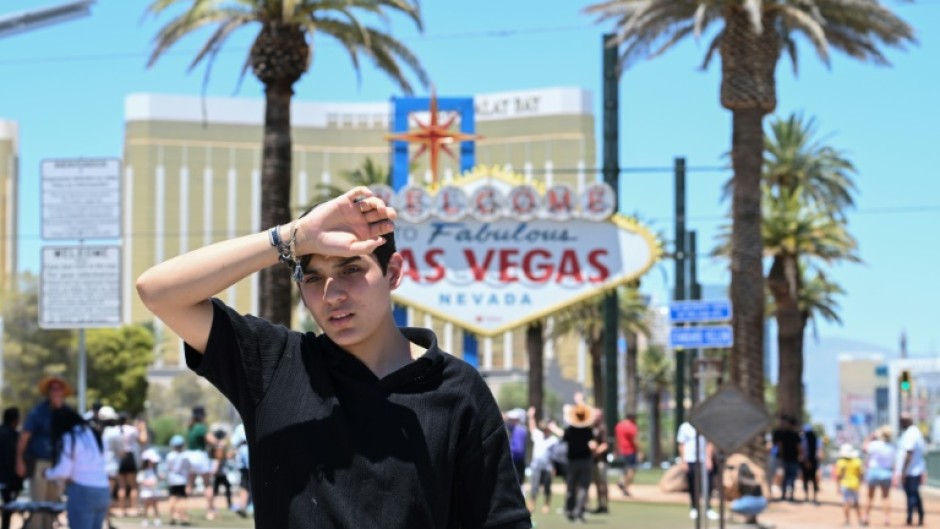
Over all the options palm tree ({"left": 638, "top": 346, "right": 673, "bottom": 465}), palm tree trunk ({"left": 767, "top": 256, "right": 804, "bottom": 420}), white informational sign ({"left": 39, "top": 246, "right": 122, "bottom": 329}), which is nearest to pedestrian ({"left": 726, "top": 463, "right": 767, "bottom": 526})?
white informational sign ({"left": 39, "top": 246, "right": 122, "bottom": 329})

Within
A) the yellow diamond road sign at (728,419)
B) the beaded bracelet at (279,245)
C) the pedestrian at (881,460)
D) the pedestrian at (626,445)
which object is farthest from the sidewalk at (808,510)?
the beaded bracelet at (279,245)

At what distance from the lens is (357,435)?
3.24 metres

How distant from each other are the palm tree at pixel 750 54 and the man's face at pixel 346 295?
26224 millimetres

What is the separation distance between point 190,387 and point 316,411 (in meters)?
155

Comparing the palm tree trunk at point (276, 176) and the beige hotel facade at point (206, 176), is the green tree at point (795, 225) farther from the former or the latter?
the beige hotel facade at point (206, 176)

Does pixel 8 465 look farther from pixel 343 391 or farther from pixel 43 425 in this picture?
pixel 343 391

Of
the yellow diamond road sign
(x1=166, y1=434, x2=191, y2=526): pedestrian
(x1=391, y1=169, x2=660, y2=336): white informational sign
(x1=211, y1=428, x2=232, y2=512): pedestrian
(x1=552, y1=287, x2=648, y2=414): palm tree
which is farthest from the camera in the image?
(x1=552, y1=287, x2=648, y2=414): palm tree

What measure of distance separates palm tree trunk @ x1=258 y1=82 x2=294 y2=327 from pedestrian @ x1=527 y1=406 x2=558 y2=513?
4.37 meters

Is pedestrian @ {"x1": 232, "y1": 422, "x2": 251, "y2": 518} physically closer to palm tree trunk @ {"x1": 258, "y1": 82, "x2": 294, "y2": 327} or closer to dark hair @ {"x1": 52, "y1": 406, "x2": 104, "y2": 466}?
palm tree trunk @ {"x1": 258, "y1": 82, "x2": 294, "y2": 327}

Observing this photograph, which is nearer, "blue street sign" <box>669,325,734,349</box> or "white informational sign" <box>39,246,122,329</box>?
"white informational sign" <box>39,246,122,329</box>

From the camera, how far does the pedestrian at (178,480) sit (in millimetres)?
22594

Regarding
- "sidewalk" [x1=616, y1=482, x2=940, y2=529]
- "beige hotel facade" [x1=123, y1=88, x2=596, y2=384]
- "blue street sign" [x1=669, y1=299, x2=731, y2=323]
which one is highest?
"beige hotel facade" [x1=123, y1=88, x2=596, y2=384]

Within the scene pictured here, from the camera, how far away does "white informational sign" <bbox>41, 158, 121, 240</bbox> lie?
15.4 meters

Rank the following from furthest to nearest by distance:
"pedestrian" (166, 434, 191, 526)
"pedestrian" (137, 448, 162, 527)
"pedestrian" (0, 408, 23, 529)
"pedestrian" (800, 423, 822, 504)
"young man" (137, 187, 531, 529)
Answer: "pedestrian" (800, 423, 822, 504)
"pedestrian" (137, 448, 162, 527)
"pedestrian" (166, 434, 191, 526)
"pedestrian" (0, 408, 23, 529)
"young man" (137, 187, 531, 529)
